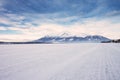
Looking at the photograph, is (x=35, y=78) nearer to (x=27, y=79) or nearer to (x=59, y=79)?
(x=27, y=79)

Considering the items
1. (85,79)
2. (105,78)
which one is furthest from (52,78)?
(105,78)

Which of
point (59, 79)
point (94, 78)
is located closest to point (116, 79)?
point (94, 78)

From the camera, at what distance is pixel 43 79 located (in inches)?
189

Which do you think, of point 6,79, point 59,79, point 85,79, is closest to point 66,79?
point 59,79

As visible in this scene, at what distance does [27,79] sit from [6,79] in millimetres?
757

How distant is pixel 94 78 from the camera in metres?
4.89

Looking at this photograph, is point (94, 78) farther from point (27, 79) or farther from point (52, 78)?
point (27, 79)

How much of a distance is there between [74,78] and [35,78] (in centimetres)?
148

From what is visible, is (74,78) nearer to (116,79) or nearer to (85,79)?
(85,79)

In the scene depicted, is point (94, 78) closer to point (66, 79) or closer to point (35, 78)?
point (66, 79)

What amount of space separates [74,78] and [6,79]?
2.51m

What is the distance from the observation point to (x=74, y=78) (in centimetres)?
491

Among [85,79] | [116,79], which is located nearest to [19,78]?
[85,79]

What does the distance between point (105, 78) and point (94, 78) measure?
0.41m
